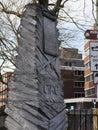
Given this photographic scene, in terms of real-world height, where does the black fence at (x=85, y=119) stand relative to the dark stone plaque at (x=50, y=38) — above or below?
below

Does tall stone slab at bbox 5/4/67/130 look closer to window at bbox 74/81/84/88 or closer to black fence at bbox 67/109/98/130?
black fence at bbox 67/109/98/130

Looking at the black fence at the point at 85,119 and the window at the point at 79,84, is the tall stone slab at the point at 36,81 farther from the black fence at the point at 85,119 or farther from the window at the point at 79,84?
the window at the point at 79,84

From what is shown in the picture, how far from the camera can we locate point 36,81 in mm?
7672

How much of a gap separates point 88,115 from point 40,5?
525 cm

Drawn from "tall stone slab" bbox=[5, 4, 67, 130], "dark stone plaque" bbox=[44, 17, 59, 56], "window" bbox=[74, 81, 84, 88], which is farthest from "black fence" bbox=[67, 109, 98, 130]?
"window" bbox=[74, 81, 84, 88]

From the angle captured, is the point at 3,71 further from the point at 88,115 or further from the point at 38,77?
the point at 38,77

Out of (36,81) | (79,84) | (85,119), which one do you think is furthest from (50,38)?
(79,84)

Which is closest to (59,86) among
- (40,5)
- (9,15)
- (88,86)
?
(40,5)

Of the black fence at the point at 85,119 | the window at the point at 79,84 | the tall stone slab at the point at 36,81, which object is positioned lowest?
the window at the point at 79,84

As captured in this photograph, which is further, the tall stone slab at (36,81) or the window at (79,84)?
the window at (79,84)

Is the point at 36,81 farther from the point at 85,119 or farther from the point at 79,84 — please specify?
the point at 79,84

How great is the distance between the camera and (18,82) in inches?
306

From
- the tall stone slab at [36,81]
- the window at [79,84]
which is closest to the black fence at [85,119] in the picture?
the tall stone slab at [36,81]

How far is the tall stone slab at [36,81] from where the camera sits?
300 inches
